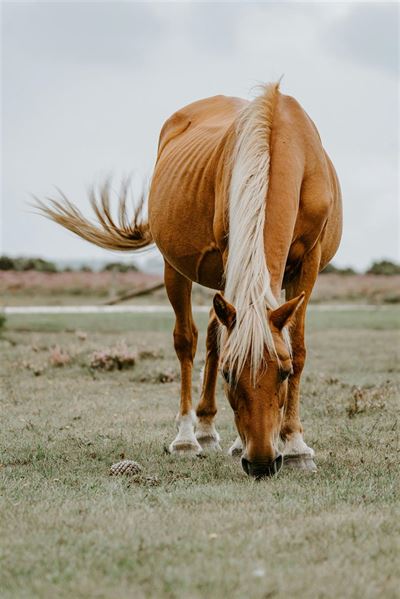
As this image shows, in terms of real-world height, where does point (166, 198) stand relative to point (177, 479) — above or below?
above

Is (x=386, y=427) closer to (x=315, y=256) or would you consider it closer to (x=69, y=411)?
(x=315, y=256)

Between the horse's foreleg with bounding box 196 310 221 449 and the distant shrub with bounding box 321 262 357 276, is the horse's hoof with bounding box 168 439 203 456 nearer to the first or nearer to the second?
the horse's foreleg with bounding box 196 310 221 449

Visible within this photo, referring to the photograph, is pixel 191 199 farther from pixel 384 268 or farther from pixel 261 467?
pixel 384 268

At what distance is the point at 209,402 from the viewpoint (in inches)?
242

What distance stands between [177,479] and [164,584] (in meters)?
1.80

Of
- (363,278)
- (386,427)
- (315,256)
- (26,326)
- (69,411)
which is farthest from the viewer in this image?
(363,278)

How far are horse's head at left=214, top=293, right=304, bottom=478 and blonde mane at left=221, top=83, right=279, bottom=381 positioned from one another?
0.04 meters

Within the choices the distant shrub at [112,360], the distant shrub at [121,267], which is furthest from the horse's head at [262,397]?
the distant shrub at [121,267]

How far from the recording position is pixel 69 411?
718 cm

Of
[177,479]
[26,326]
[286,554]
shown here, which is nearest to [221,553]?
[286,554]

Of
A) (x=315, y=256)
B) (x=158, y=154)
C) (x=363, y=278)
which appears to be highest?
(x=158, y=154)

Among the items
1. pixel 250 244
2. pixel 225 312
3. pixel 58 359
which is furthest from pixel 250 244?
pixel 58 359

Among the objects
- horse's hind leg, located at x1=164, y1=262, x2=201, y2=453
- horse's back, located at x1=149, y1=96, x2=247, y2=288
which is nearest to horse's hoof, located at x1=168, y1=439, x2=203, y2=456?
horse's hind leg, located at x1=164, y1=262, x2=201, y2=453

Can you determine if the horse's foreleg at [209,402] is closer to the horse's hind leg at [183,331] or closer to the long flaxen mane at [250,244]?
the horse's hind leg at [183,331]
